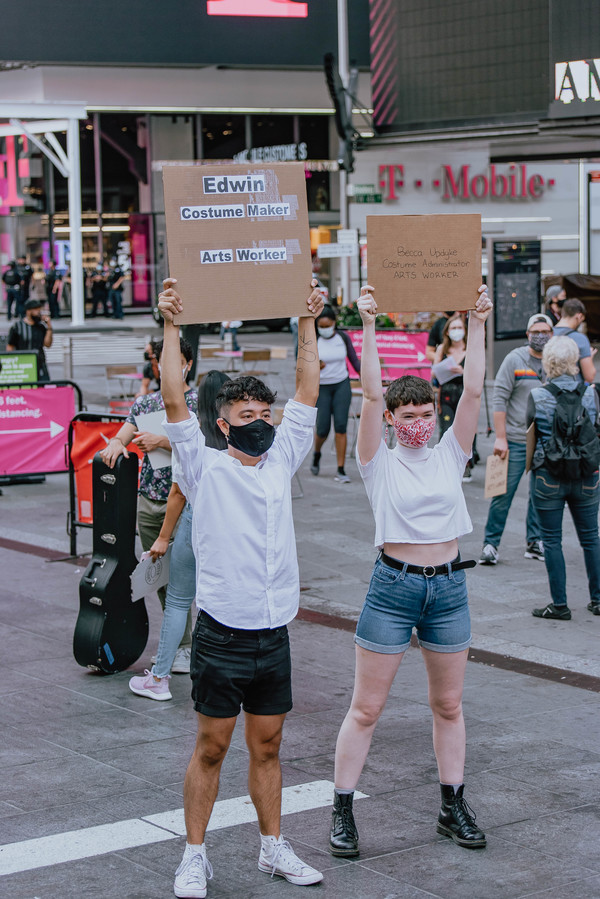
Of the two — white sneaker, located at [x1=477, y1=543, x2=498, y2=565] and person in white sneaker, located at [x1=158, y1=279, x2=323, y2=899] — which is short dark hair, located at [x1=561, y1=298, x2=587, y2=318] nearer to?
white sneaker, located at [x1=477, y1=543, x2=498, y2=565]

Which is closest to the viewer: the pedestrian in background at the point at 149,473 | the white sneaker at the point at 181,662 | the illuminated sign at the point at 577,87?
the pedestrian in background at the point at 149,473

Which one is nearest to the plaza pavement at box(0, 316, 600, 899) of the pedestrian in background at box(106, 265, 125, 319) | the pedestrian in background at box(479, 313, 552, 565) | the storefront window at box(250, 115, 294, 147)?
the pedestrian in background at box(479, 313, 552, 565)

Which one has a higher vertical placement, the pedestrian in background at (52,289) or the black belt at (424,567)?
the pedestrian in background at (52,289)

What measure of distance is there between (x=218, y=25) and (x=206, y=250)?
3237 centimetres

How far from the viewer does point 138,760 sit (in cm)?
591

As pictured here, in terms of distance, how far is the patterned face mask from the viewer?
4926mm

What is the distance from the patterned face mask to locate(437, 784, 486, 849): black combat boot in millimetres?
1381

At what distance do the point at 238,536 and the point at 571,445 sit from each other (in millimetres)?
4266

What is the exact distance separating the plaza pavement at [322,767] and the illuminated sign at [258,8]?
26941 millimetres

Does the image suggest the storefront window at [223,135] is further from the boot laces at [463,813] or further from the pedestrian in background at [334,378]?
the boot laces at [463,813]

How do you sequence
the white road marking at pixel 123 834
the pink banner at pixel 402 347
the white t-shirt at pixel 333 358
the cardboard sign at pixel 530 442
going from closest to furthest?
the white road marking at pixel 123 834 < the cardboard sign at pixel 530 442 < the white t-shirt at pixel 333 358 < the pink banner at pixel 402 347

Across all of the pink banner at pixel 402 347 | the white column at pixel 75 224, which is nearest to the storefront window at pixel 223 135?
the white column at pixel 75 224

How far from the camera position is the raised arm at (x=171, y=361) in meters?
4.55

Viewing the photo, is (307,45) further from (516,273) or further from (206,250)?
(206,250)
